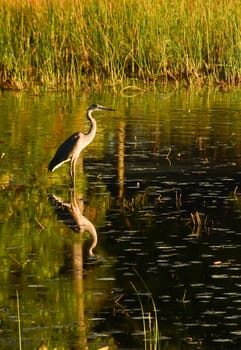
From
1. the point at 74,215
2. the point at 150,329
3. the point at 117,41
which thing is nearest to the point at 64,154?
the point at 74,215

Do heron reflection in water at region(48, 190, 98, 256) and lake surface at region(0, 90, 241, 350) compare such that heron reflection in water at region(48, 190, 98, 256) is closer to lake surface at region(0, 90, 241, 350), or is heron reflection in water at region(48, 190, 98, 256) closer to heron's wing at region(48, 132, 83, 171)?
lake surface at region(0, 90, 241, 350)

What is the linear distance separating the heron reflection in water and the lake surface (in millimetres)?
16

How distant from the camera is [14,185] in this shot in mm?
11906

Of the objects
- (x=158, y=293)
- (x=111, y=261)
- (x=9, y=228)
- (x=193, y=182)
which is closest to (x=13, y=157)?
(x=193, y=182)

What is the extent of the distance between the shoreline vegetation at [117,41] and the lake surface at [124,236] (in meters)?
3.87

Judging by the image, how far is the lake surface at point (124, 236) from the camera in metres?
6.89

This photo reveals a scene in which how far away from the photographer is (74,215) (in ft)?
34.2

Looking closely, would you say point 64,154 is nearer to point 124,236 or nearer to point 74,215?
point 74,215

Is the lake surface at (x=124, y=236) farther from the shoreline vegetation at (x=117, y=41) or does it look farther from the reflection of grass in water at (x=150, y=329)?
the shoreline vegetation at (x=117, y=41)

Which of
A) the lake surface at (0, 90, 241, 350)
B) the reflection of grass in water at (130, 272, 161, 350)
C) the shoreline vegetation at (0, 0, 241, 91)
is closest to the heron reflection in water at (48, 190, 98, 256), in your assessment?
the lake surface at (0, 90, 241, 350)

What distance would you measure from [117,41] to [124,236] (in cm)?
1198

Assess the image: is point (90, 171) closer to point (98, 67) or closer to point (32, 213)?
point (32, 213)

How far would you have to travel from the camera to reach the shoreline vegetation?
2095cm

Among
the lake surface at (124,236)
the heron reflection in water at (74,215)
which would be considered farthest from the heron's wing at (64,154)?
the heron reflection in water at (74,215)
